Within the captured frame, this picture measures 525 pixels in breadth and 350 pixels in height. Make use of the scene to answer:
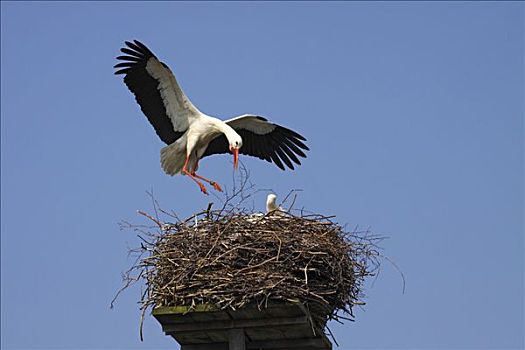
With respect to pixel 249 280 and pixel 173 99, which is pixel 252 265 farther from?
pixel 173 99

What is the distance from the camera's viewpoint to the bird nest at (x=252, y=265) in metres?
6.30

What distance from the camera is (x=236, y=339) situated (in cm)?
634

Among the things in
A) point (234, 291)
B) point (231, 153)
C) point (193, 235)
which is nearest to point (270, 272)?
point (234, 291)

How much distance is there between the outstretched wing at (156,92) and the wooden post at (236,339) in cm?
366

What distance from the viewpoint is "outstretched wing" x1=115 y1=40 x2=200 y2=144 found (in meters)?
9.48

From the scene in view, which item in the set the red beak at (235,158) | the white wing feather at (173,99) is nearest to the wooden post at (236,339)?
the red beak at (235,158)

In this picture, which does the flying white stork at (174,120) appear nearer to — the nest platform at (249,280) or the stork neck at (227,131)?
the stork neck at (227,131)

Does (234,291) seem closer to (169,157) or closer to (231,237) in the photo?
(231,237)

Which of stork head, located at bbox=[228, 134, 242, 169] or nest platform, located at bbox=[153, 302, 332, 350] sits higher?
stork head, located at bbox=[228, 134, 242, 169]

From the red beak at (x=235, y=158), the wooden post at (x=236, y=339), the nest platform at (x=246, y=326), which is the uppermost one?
the red beak at (x=235, y=158)

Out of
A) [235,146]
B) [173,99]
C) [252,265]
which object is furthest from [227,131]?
[252,265]

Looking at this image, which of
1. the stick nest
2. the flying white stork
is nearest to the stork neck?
the flying white stork

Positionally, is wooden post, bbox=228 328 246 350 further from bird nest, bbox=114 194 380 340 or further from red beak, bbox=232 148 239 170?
red beak, bbox=232 148 239 170

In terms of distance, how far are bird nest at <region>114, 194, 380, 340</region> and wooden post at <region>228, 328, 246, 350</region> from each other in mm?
228
